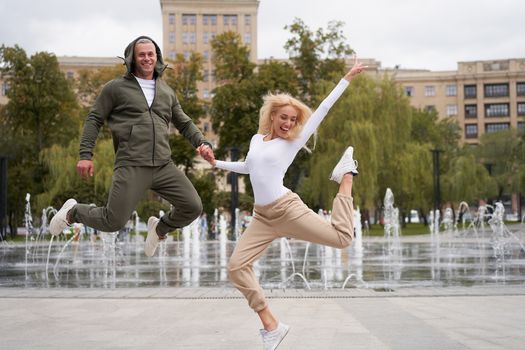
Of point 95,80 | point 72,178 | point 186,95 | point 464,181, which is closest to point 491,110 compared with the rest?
point 464,181

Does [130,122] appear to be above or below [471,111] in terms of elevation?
below

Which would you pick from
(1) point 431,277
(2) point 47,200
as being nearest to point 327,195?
(2) point 47,200

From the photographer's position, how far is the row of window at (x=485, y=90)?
313ft

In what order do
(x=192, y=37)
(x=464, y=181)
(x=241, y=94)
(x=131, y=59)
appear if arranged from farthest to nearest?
(x=192, y=37), (x=464, y=181), (x=241, y=94), (x=131, y=59)

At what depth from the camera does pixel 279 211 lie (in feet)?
17.0

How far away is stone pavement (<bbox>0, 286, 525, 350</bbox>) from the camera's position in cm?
587

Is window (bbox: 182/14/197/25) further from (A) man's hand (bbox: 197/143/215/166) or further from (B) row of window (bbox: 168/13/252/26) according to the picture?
(A) man's hand (bbox: 197/143/215/166)

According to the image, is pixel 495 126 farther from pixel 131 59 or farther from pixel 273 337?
pixel 273 337

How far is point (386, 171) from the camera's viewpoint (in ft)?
131

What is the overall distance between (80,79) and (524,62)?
59211 mm

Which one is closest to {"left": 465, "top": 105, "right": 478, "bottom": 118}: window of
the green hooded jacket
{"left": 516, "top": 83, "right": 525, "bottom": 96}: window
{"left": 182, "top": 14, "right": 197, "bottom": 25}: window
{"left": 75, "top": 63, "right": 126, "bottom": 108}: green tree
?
{"left": 516, "top": 83, "right": 525, "bottom": 96}: window

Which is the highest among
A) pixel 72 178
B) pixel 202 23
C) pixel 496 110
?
pixel 202 23

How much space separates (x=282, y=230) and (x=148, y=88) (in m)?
1.63

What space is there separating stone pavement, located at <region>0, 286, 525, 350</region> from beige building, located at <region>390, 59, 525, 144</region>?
8697 cm
